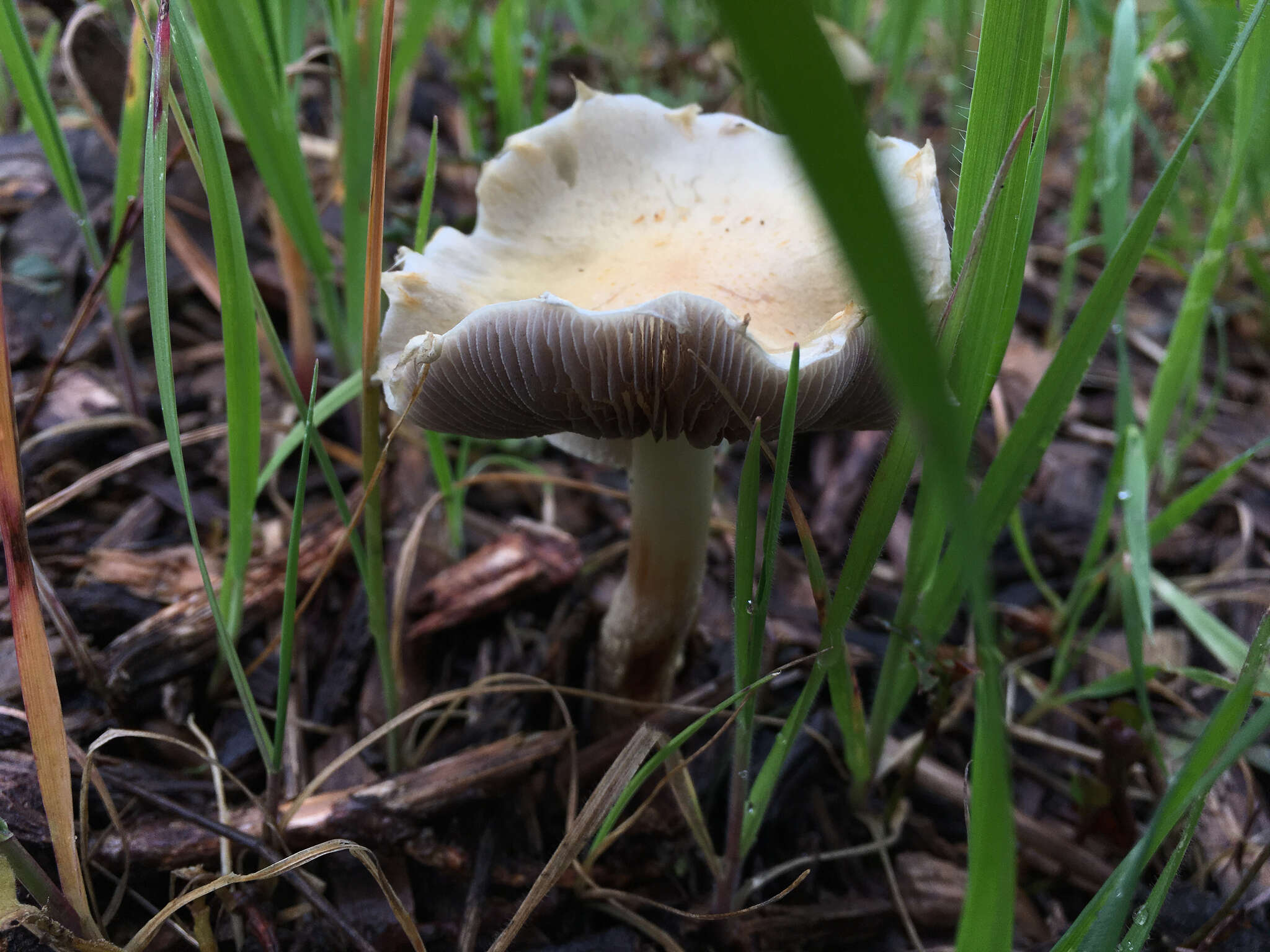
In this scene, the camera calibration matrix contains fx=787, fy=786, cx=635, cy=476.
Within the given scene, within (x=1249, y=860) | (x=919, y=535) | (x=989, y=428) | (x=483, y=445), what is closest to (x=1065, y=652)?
(x=1249, y=860)

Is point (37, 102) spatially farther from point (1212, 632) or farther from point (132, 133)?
point (1212, 632)

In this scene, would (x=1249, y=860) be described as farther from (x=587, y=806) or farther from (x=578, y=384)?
(x=578, y=384)

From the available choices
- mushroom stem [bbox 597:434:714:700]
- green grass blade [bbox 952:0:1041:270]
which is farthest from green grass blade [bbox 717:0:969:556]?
mushroom stem [bbox 597:434:714:700]

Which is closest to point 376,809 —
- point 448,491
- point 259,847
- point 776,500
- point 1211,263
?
point 259,847

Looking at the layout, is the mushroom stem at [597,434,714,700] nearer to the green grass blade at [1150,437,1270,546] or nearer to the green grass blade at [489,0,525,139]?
the green grass blade at [1150,437,1270,546]

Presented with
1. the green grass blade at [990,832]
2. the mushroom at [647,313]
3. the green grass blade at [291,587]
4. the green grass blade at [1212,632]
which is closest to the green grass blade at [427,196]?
the mushroom at [647,313]

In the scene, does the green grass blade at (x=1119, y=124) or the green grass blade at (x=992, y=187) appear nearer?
the green grass blade at (x=992, y=187)

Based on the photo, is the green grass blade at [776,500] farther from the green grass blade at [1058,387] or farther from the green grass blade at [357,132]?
the green grass blade at [357,132]
